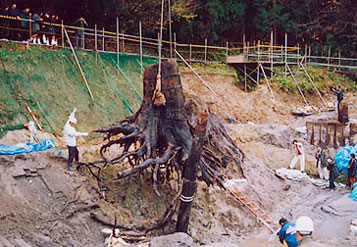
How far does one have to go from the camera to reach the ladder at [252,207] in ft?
35.8

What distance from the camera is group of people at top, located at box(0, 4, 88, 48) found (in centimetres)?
1616

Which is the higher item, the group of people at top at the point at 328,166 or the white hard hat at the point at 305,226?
the white hard hat at the point at 305,226

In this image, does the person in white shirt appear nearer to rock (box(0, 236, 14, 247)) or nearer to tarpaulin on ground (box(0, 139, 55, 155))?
tarpaulin on ground (box(0, 139, 55, 155))

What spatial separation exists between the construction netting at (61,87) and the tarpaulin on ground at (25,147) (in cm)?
150

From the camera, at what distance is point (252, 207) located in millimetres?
11273

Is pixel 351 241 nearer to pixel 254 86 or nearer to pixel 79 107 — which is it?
pixel 79 107

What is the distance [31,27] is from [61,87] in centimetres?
359

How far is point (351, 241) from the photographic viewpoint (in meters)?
8.54

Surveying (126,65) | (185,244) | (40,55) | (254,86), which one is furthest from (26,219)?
(254,86)

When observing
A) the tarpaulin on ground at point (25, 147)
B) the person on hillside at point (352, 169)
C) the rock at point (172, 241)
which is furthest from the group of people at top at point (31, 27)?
the person on hillside at point (352, 169)

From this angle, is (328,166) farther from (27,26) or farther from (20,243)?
(27,26)

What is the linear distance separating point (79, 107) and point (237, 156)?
5.77 metres

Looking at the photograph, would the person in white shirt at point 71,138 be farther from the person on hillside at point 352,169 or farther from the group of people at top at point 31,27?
the person on hillside at point 352,169

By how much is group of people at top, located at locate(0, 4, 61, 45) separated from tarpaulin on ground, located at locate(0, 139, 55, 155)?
644 centimetres
